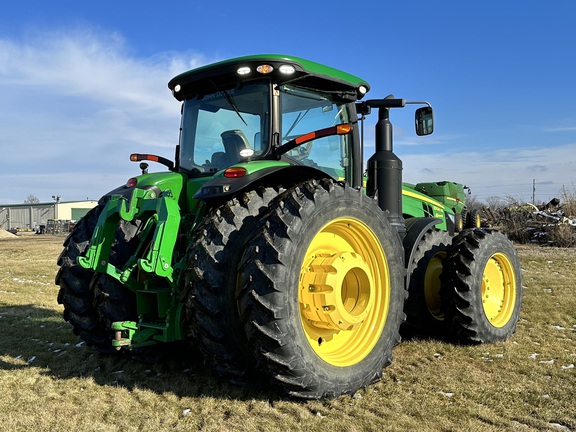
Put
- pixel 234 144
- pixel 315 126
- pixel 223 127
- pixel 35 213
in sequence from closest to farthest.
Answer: pixel 234 144
pixel 223 127
pixel 315 126
pixel 35 213

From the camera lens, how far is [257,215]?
11.7ft

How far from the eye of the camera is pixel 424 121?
5480mm

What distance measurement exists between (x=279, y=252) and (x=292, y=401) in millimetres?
1092

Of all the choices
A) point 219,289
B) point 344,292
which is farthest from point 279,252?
point 344,292

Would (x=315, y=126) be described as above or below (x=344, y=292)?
above

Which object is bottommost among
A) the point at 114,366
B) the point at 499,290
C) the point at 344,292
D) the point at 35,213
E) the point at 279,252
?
the point at 114,366

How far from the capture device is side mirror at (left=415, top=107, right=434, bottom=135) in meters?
5.42

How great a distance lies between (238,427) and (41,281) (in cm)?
975

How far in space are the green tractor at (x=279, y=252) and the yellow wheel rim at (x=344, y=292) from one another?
0.04 feet

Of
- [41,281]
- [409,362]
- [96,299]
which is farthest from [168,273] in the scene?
[41,281]

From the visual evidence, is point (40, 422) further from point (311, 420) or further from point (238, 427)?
point (311, 420)

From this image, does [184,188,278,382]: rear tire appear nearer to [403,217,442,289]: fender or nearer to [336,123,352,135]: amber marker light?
[336,123,352,135]: amber marker light

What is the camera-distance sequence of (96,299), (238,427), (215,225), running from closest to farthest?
(238,427), (215,225), (96,299)

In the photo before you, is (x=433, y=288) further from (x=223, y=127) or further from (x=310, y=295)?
(x=223, y=127)
